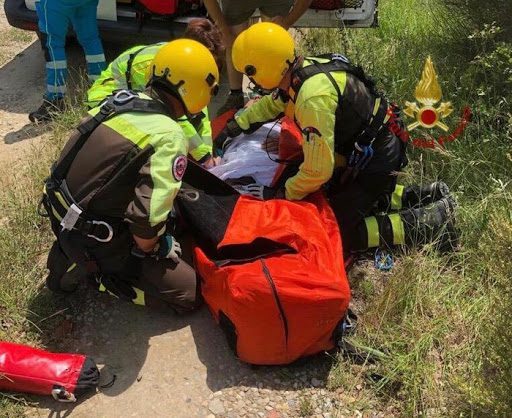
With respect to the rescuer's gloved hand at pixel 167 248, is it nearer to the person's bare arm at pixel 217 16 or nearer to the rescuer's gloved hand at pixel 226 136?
the rescuer's gloved hand at pixel 226 136

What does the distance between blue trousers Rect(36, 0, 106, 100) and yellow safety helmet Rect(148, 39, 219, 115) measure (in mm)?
2315

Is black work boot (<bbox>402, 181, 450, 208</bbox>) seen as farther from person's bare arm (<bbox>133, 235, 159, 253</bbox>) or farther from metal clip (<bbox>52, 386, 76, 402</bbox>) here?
metal clip (<bbox>52, 386, 76, 402</bbox>)

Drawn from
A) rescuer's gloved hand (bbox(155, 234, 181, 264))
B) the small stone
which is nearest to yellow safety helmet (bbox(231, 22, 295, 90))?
rescuer's gloved hand (bbox(155, 234, 181, 264))

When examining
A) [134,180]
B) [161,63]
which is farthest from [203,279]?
[161,63]

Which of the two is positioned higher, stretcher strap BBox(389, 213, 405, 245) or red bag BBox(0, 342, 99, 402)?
stretcher strap BBox(389, 213, 405, 245)

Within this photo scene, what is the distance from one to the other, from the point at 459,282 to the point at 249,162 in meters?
1.48

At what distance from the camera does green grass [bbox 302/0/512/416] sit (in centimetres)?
256

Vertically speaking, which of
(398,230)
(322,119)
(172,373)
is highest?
(322,119)

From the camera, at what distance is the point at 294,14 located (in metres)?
4.50

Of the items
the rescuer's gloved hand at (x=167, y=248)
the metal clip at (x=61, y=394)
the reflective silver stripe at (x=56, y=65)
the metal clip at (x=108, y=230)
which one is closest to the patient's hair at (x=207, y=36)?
the rescuer's gloved hand at (x=167, y=248)

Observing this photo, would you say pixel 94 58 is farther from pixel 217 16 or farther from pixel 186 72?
pixel 186 72

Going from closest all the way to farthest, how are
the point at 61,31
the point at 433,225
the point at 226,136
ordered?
the point at 433,225 < the point at 226,136 < the point at 61,31

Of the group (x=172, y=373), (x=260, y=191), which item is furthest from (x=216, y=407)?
(x=260, y=191)

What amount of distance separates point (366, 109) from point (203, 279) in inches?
51.7
